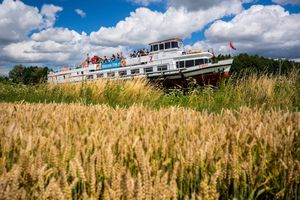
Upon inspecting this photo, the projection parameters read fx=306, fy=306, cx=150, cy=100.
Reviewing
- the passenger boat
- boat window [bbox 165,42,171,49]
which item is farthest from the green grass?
boat window [bbox 165,42,171,49]

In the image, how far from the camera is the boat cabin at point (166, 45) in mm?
27009

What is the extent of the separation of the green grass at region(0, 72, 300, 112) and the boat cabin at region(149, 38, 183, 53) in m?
14.3

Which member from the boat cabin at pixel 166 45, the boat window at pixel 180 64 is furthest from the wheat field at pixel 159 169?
the boat cabin at pixel 166 45

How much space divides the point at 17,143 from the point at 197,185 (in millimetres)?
1206

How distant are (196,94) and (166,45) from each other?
16.3 metres

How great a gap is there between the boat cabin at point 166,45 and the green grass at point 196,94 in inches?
564

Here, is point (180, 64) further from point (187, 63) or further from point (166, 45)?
point (166, 45)

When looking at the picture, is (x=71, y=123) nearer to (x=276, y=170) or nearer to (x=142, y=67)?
(x=276, y=170)

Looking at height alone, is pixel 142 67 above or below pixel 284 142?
above

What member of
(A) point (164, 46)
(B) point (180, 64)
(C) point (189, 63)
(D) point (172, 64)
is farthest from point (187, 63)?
(A) point (164, 46)

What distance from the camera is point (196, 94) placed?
37.8 ft

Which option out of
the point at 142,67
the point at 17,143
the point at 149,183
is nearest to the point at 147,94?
the point at 17,143

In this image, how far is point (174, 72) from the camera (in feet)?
80.7

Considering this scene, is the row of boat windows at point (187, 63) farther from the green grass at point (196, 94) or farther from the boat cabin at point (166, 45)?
the green grass at point (196, 94)
